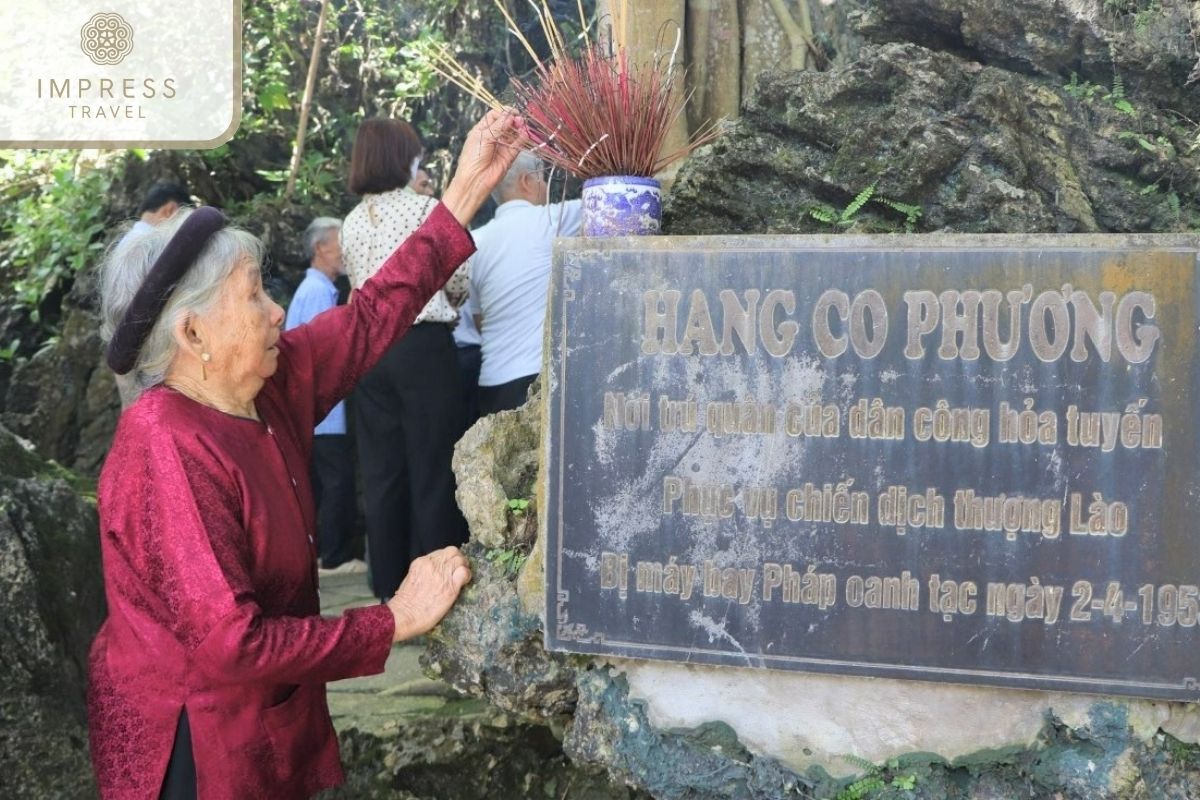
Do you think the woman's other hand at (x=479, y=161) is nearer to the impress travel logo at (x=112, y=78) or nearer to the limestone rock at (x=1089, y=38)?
the limestone rock at (x=1089, y=38)

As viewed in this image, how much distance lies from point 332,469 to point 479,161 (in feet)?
12.6

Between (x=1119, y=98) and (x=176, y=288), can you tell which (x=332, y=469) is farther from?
(x=1119, y=98)

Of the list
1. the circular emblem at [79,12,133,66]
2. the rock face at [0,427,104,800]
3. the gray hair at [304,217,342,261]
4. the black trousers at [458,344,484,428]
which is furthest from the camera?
the gray hair at [304,217,342,261]

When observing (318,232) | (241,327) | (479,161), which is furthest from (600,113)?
(318,232)

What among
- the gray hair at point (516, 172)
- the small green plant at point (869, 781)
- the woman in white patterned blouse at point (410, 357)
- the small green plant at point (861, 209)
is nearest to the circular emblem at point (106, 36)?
the woman in white patterned blouse at point (410, 357)

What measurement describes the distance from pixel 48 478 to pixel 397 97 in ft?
15.3

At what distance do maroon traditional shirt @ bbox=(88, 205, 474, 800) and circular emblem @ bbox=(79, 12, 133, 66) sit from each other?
266 centimetres

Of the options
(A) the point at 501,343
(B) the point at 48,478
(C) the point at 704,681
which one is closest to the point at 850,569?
(C) the point at 704,681

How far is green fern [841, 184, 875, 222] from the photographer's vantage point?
289 centimetres

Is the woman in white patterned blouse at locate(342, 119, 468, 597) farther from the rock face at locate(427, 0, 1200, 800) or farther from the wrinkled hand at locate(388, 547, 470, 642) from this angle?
the wrinkled hand at locate(388, 547, 470, 642)

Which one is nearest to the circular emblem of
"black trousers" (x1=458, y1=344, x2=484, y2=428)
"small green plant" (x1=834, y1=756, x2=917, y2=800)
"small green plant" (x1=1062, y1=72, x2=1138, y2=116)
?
"black trousers" (x1=458, y1=344, x2=484, y2=428)

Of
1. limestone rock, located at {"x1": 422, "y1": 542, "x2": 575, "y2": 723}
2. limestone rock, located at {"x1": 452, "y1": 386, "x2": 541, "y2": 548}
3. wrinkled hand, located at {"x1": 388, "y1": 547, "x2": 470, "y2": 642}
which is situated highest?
limestone rock, located at {"x1": 452, "y1": 386, "x2": 541, "y2": 548}

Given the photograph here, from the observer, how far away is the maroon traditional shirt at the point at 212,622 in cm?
237

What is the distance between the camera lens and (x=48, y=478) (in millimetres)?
3900
